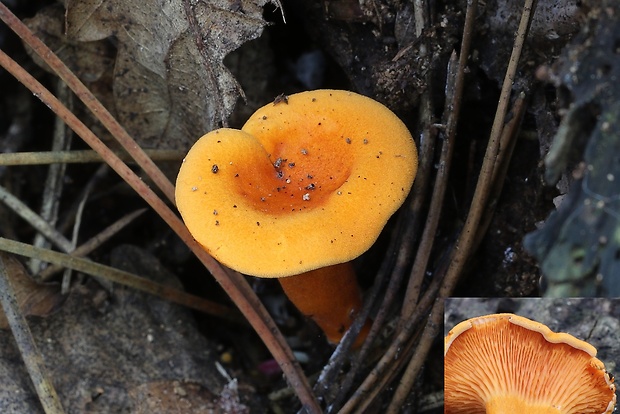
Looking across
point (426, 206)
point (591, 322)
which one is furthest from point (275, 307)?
point (591, 322)

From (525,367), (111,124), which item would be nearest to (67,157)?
(111,124)

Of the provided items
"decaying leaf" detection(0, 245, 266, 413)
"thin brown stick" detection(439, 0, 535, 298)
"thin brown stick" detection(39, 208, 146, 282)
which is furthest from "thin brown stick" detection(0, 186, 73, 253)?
"thin brown stick" detection(439, 0, 535, 298)

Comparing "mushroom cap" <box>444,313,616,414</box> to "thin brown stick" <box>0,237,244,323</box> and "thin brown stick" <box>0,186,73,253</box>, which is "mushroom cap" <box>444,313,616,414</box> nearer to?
"thin brown stick" <box>0,237,244,323</box>

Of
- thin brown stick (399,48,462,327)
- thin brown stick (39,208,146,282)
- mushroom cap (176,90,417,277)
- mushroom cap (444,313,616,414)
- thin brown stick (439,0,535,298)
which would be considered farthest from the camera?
thin brown stick (39,208,146,282)

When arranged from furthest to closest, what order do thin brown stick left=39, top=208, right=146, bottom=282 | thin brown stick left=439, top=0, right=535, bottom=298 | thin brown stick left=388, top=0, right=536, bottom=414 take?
thin brown stick left=39, top=208, right=146, bottom=282
thin brown stick left=388, top=0, right=536, bottom=414
thin brown stick left=439, top=0, right=535, bottom=298

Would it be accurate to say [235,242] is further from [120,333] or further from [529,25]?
[529,25]

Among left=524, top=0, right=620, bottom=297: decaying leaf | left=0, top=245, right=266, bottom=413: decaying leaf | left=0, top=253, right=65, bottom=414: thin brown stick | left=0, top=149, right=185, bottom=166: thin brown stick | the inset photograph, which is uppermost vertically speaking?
left=524, top=0, right=620, bottom=297: decaying leaf

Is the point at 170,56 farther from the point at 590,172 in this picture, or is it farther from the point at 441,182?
the point at 590,172
